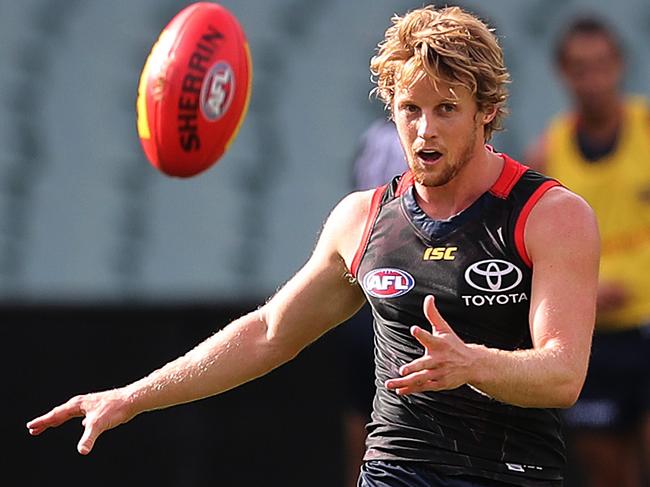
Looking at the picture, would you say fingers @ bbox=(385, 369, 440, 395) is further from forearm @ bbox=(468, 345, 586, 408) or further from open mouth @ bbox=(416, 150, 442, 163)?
open mouth @ bbox=(416, 150, 442, 163)

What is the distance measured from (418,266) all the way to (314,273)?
1.37 feet

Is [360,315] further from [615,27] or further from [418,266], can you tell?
[418,266]

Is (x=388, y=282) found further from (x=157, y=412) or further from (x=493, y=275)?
(x=157, y=412)

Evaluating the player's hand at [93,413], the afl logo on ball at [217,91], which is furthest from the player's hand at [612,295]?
the player's hand at [93,413]

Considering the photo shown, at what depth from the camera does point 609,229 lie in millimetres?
7035

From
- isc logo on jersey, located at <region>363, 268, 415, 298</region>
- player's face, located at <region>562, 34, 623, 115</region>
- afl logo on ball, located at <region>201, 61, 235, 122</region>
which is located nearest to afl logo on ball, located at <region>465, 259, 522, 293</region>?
isc logo on jersey, located at <region>363, 268, 415, 298</region>

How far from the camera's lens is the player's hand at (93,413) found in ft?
13.9

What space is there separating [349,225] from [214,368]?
1.78 ft

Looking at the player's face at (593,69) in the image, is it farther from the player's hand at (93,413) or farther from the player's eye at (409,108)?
the player's hand at (93,413)

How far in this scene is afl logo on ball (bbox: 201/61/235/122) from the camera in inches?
207

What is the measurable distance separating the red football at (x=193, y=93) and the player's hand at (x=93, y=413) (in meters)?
1.22

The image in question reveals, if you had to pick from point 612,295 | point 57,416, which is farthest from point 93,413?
point 612,295

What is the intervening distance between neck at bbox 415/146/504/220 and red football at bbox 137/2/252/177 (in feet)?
4.45

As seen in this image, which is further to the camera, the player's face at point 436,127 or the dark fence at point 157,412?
the dark fence at point 157,412
